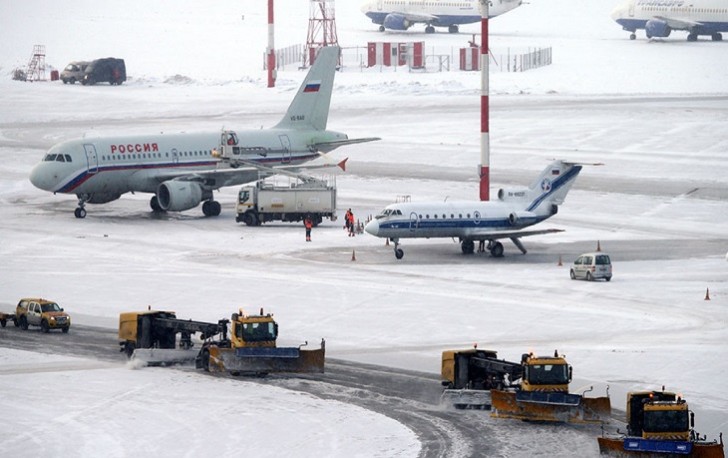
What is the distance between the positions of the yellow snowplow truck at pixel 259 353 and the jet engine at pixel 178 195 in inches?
1535

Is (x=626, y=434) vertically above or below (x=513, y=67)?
below

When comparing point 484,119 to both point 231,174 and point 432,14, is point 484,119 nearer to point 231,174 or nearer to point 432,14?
point 231,174

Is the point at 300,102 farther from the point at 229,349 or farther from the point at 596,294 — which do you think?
the point at 229,349

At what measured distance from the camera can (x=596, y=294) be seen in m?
69.6

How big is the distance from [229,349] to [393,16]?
464ft

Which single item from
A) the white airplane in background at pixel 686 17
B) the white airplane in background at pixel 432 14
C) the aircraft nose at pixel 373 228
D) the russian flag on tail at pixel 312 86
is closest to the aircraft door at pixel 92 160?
the russian flag on tail at pixel 312 86

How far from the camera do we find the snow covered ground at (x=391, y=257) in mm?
50156

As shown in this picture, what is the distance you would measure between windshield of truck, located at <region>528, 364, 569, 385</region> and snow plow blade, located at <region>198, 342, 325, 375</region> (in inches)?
330

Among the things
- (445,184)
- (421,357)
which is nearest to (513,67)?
(445,184)

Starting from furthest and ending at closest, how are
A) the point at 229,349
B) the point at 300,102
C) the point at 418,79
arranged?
the point at 418,79, the point at 300,102, the point at 229,349

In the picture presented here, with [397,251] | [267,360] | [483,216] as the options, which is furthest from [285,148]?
[267,360]

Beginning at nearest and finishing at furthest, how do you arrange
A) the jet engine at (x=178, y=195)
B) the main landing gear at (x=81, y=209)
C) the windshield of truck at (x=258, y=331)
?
the windshield of truck at (x=258, y=331)
the jet engine at (x=178, y=195)
the main landing gear at (x=81, y=209)

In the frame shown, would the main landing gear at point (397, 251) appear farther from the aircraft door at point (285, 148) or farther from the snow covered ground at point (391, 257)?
the aircraft door at point (285, 148)

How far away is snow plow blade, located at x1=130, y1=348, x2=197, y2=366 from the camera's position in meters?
55.9
